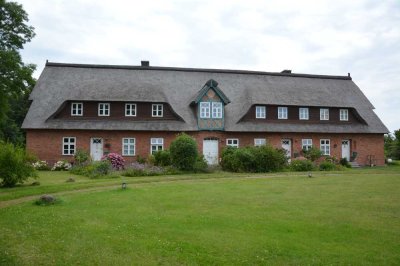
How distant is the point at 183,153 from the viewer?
25.0 metres

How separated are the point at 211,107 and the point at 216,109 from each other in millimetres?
450

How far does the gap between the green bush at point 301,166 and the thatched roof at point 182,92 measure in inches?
199

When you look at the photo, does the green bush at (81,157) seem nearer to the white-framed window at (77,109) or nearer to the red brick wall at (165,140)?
the red brick wall at (165,140)

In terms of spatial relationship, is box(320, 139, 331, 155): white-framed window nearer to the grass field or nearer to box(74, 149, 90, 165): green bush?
the grass field

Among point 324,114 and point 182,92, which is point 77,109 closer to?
point 182,92

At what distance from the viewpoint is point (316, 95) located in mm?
35500

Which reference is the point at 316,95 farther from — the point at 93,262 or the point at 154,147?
the point at 93,262

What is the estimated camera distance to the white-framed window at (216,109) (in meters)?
31.8

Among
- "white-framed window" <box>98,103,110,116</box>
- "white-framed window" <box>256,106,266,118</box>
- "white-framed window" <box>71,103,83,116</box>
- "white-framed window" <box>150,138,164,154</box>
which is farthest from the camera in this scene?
"white-framed window" <box>256,106,266,118</box>

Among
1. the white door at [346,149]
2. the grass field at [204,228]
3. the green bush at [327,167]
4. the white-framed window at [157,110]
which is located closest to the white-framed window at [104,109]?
the white-framed window at [157,110]

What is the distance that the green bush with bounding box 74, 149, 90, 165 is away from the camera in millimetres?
27969

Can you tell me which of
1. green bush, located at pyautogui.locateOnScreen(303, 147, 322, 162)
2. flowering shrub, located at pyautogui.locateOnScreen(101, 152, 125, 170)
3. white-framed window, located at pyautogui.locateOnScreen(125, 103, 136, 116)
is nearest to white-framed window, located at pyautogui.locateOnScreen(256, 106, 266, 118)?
green bush, located at pyautogui.locateOnScreen(303, 147, 322, 162)

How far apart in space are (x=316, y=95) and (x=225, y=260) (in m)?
30.2

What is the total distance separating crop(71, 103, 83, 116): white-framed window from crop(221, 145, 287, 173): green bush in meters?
12.6
